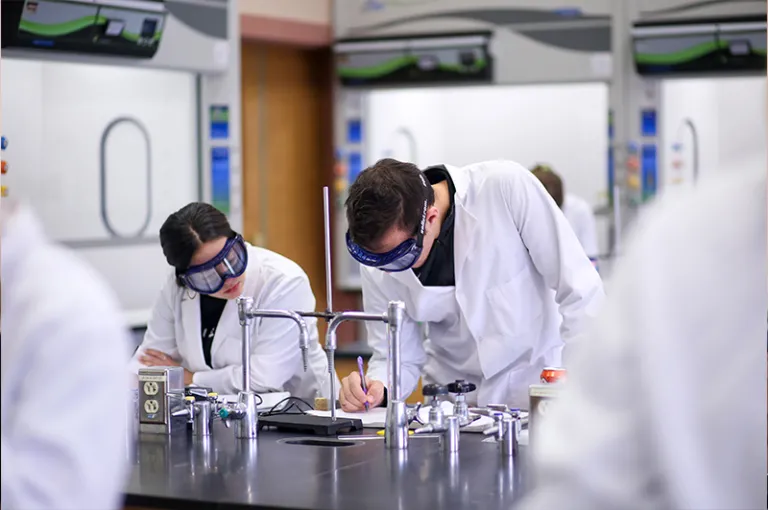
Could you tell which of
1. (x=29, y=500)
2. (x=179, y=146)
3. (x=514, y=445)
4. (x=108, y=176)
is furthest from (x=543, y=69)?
(x=29, y=500)

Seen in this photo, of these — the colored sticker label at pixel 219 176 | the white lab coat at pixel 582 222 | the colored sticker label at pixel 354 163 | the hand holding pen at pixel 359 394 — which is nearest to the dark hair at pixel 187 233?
the hand holding pen at pixel 359 394

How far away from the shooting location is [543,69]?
7621mm

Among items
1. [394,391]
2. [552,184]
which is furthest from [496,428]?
[552,184]

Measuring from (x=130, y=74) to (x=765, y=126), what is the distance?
5554 millimetres

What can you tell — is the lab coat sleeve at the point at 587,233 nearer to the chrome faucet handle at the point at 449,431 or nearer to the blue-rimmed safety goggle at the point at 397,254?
the blue-rimmed safety goggle at the point at 397,254

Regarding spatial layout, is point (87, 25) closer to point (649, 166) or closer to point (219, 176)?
point (219, 176)

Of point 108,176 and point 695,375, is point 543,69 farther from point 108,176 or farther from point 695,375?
point 695,375

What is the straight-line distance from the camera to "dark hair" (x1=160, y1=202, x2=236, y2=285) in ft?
11.9

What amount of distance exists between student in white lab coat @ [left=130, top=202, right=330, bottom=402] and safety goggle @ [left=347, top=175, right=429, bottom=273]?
55 cm

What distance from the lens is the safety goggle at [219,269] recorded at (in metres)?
3.65

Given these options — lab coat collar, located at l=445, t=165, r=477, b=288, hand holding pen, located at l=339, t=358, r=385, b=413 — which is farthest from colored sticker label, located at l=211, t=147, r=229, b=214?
hand holding pen, located at l=339, t=358, r=385, b=413

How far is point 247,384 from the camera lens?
329 centimetres

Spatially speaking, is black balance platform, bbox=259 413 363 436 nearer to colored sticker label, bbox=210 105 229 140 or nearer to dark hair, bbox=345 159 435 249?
dark hair, bbox=345 159 435 249

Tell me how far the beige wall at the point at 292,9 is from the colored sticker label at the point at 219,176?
1.18 m
